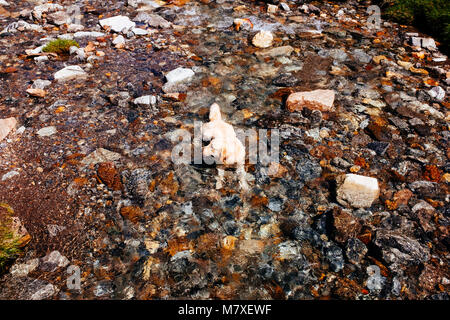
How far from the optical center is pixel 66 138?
3842 millimetres

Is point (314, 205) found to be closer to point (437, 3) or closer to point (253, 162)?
point (253, 162)

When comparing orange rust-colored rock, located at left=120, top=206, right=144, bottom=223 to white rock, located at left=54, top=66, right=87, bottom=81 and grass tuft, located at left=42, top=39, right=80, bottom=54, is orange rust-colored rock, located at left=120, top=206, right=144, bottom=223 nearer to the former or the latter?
white rock, located at left=54, top=66, right=87, bottom=81

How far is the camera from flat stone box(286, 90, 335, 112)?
4254 mm

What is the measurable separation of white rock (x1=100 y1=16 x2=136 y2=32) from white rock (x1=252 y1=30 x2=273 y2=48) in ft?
7.35

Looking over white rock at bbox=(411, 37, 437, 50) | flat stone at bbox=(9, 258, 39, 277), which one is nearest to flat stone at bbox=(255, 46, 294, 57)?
white rock at bbox=(411, 37, 437, 50)

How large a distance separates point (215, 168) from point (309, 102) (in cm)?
165

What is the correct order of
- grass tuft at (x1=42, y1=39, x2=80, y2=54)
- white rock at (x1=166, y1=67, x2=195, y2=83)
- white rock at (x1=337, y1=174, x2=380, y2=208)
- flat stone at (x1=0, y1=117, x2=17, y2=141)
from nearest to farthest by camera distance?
white rock at (x1=337, y1=174, x2=380, y2=208) → flat stone at (x1=0, y1=117, x2=17, y2=141) → white rock at (x1=166, y1=67, x2=195, y2=83) → grass tuft at (x1=42, y1=39, x2=80, y2=54)

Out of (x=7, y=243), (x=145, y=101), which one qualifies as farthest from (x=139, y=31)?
(x=7, y=243)

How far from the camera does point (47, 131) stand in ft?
12.8

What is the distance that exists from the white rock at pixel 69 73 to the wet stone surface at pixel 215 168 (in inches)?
1.1

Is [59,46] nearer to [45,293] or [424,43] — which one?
[45,293]
